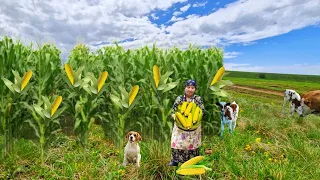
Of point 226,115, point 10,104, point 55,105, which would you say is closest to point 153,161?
point 55,105

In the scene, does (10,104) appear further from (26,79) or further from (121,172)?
(121,172)

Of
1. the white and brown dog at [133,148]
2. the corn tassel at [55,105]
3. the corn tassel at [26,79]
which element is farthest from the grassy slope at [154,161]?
the corn tassel at [26,79]

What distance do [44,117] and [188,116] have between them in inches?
114

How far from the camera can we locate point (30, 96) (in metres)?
6.76

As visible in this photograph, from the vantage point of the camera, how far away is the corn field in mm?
6270

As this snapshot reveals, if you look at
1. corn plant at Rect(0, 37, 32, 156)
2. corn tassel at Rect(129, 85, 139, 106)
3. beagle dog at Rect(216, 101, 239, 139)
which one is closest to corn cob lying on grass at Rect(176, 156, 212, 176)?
corn tassel at Rect(129, 85, 139, 106)

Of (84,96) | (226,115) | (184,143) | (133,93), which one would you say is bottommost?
(184,143)

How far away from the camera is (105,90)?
7113 mm

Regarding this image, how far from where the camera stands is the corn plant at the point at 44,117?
19.0ft

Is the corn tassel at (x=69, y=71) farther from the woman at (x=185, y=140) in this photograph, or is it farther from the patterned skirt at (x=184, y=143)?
the patterned skirt at (x=184, y=143)

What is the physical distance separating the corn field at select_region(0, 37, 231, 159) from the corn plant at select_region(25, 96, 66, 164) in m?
0.02

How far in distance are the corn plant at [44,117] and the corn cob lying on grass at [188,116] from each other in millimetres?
2395

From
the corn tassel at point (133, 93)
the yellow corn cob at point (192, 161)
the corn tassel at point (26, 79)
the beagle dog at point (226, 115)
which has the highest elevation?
the corn tassel at point (26, 79)

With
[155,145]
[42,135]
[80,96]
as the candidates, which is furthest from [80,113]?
[155,145]
